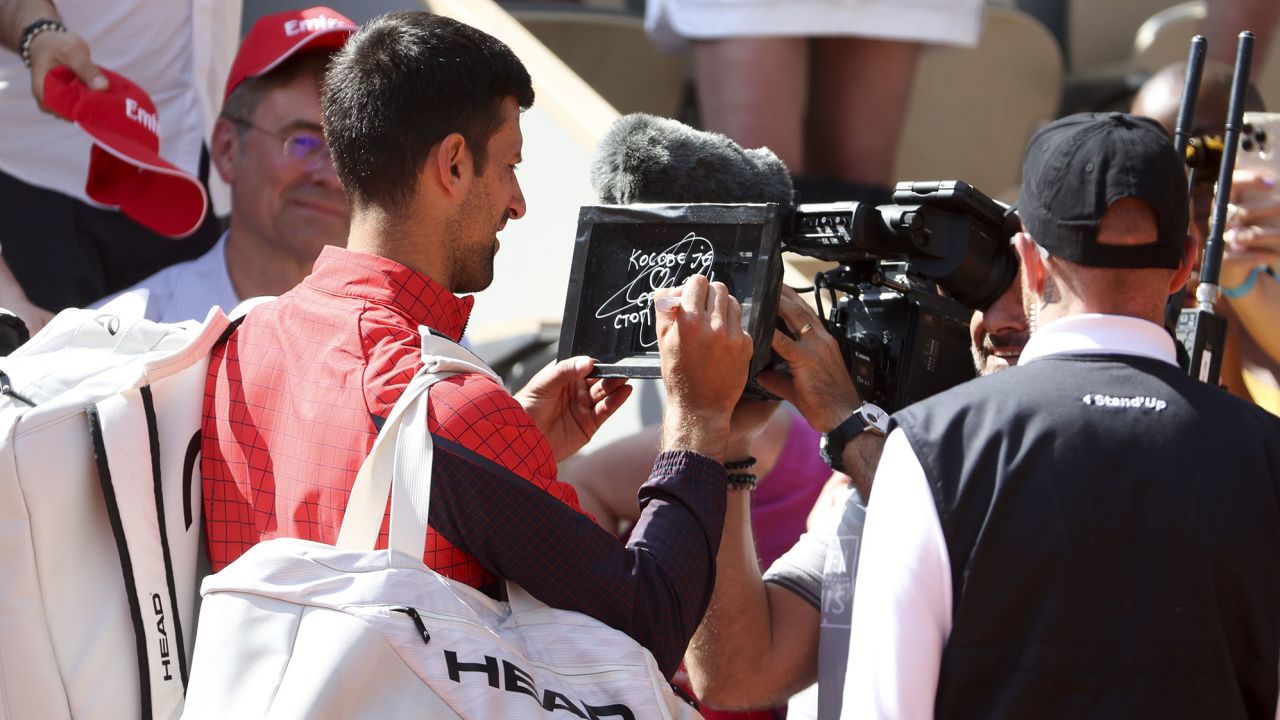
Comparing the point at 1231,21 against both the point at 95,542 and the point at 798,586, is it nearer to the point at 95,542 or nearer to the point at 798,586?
the point at 798,586

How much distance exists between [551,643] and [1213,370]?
4.27ft

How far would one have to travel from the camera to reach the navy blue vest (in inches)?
71.8

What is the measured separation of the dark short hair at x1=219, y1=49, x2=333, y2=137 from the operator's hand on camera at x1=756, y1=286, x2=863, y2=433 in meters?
1.70

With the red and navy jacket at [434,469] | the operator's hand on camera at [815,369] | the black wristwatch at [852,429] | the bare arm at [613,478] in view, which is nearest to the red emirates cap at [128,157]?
the bare arm at [613,478]

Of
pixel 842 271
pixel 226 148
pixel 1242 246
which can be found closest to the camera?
pixel 842 271

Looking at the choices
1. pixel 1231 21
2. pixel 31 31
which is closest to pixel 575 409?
pixel 31 31

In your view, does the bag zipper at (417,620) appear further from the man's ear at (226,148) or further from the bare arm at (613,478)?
the man's ear at (226,148)

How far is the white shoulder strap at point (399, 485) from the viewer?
1.67m

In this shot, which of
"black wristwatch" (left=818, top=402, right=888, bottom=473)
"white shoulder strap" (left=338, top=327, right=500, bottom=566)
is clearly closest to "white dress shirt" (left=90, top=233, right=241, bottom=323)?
"black wristwatch" (left=818, top=402, right=888, bottom=473)

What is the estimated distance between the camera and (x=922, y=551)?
1.85 metres

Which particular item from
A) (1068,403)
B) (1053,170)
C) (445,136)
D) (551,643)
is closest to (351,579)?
(551,643)

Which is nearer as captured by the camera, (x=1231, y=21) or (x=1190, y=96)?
(x=1190, y=96)

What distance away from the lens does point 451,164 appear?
203 cm

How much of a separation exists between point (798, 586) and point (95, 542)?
1.12 m
